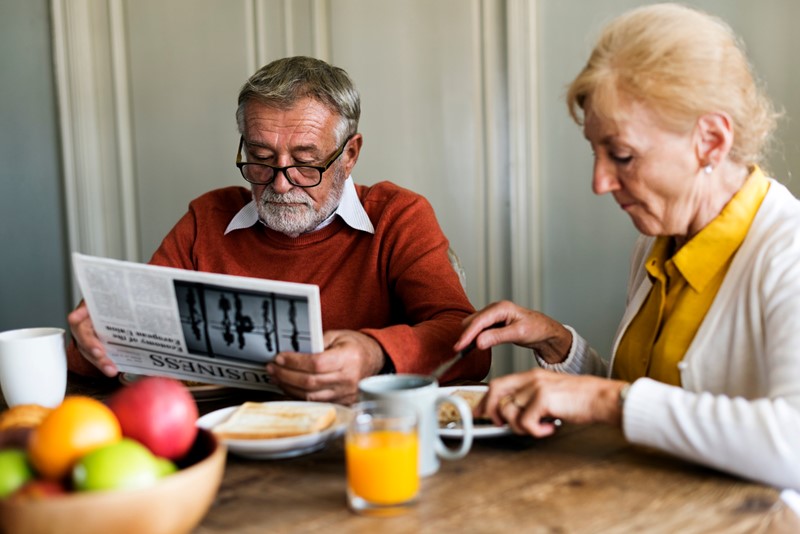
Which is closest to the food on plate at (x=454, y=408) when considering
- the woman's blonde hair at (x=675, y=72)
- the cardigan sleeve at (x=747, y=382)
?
the cardigan sleeve at (x=747, y=382)

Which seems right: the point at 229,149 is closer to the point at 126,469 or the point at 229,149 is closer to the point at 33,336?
the point at 33,336

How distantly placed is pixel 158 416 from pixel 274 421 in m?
0.32

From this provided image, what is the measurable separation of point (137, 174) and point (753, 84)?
94.0 inches

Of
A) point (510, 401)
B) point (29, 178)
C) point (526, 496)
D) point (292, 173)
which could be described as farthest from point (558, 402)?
point (29, 178)

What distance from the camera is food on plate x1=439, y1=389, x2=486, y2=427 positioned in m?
1.21

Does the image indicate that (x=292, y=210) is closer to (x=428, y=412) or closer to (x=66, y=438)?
(x=428, y=412)

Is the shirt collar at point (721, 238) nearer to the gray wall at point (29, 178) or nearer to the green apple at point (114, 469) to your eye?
the green apple at point (114, 469)

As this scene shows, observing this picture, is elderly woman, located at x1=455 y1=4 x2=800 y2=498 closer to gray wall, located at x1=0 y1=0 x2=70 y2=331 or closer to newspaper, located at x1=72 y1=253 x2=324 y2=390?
newspaper, located at x1=72 y1=253 x2=324 y2=390

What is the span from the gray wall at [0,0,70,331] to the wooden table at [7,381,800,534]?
92.4 inches

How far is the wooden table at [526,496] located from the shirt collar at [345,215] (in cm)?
80

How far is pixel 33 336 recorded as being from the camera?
1.41 meters

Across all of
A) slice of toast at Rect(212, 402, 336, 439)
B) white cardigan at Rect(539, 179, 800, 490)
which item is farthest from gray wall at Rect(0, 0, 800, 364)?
slice of toast at Rect(212, 402, 336, 439)

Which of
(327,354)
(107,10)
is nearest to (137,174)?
(107,10)

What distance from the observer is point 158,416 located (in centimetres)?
86
